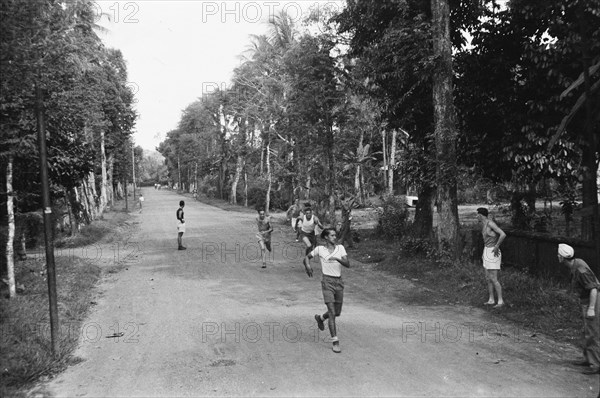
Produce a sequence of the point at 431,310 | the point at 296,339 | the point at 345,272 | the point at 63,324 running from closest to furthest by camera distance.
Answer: the point at 296,339 < the point at 63,324 < the point at 431,310 < the point at 345,272

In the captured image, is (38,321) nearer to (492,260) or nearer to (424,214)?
(492,260)

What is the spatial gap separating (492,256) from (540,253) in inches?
105

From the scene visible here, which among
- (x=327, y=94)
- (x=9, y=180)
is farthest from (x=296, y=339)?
(x=327, y=94)

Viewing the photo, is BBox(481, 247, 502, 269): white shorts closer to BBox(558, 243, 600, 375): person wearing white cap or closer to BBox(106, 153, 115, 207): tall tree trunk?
BBox(558, 243, 600, 375): person wearing white cap

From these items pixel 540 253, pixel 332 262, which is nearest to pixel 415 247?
pixel 540 253

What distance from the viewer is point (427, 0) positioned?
48.3ft

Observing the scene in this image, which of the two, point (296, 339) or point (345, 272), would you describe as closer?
point (296, 339)

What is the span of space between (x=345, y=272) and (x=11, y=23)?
10123mm

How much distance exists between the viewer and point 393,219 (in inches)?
747

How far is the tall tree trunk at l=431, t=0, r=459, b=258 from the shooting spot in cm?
1252

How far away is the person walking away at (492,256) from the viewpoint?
8.95m

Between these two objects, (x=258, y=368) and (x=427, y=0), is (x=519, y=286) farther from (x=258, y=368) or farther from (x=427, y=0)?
(x=427, y=0)

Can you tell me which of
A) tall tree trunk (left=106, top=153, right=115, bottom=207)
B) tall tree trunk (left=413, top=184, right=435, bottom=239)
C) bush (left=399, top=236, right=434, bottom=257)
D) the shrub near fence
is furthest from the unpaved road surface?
tall tree trunk (left=106, top=153, right=115, bottom=207)

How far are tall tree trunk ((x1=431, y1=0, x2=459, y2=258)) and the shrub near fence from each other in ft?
4.43
